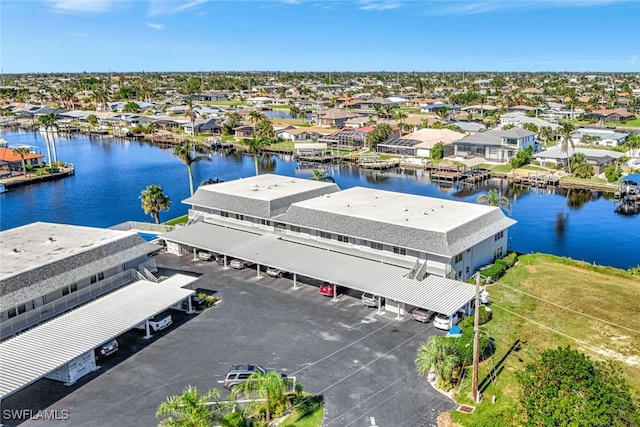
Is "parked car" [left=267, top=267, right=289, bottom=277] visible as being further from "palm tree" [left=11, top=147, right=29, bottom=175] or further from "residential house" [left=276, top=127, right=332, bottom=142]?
"residential house" [left=276, top=127, right=332, bottom=142]

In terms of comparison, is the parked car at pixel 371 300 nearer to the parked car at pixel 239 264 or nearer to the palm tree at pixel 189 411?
the parked car at pixel 239 264

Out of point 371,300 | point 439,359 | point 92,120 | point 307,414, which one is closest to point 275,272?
point 371,300

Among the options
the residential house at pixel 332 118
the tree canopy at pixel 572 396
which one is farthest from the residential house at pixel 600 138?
the tree canopy at pixel 572 396

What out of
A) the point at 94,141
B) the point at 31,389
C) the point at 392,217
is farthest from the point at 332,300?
the point at 94,141

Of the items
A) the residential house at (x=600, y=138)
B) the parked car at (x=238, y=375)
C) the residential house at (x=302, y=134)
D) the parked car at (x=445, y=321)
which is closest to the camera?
the parked car at (x=238, y=375)

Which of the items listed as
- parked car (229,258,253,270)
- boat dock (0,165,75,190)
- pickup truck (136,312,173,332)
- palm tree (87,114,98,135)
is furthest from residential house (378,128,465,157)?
palm tree (87,114,98,135)

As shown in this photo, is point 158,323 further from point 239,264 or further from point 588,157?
point 588,157

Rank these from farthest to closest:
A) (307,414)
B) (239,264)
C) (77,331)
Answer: (239,264)
(77,331)
(307,414)
